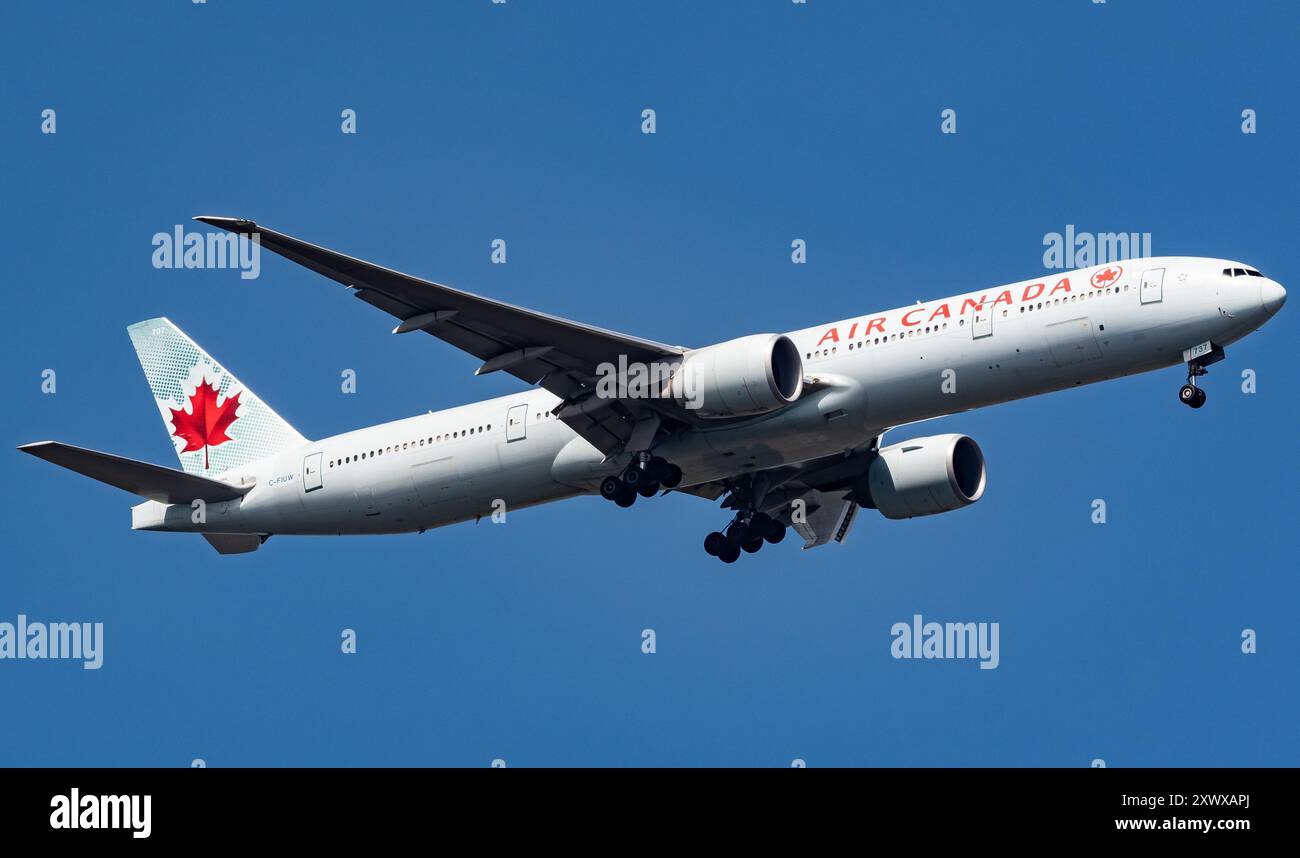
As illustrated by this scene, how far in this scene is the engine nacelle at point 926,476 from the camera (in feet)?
149

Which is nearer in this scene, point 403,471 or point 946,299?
→ point 946,299

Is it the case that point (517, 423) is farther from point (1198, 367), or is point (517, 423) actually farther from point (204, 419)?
point (1198, 367)

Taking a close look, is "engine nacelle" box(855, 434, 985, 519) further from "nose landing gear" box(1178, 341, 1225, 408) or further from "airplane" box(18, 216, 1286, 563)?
"nose landing gear" box(1178, 341, 1225, 408)

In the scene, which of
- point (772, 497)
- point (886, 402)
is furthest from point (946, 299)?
point (772, 497)

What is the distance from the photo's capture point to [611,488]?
1682 inches

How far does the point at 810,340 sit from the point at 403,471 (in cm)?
1017

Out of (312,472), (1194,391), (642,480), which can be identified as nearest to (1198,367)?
(1194,391)

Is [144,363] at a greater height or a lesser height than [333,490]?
greater

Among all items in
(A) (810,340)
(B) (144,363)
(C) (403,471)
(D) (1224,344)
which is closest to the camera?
(D) (1224,344)

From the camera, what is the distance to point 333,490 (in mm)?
45500

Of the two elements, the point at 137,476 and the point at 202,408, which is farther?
the point at 202,408

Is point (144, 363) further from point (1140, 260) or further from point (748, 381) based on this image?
point (1140, 260)

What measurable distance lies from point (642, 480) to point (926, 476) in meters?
7.45

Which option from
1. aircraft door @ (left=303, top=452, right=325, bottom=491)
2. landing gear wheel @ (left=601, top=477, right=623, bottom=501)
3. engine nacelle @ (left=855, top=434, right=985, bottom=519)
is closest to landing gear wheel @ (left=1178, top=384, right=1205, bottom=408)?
engine nacelle @ (left=855, top=434, right=985, bottom=519)
